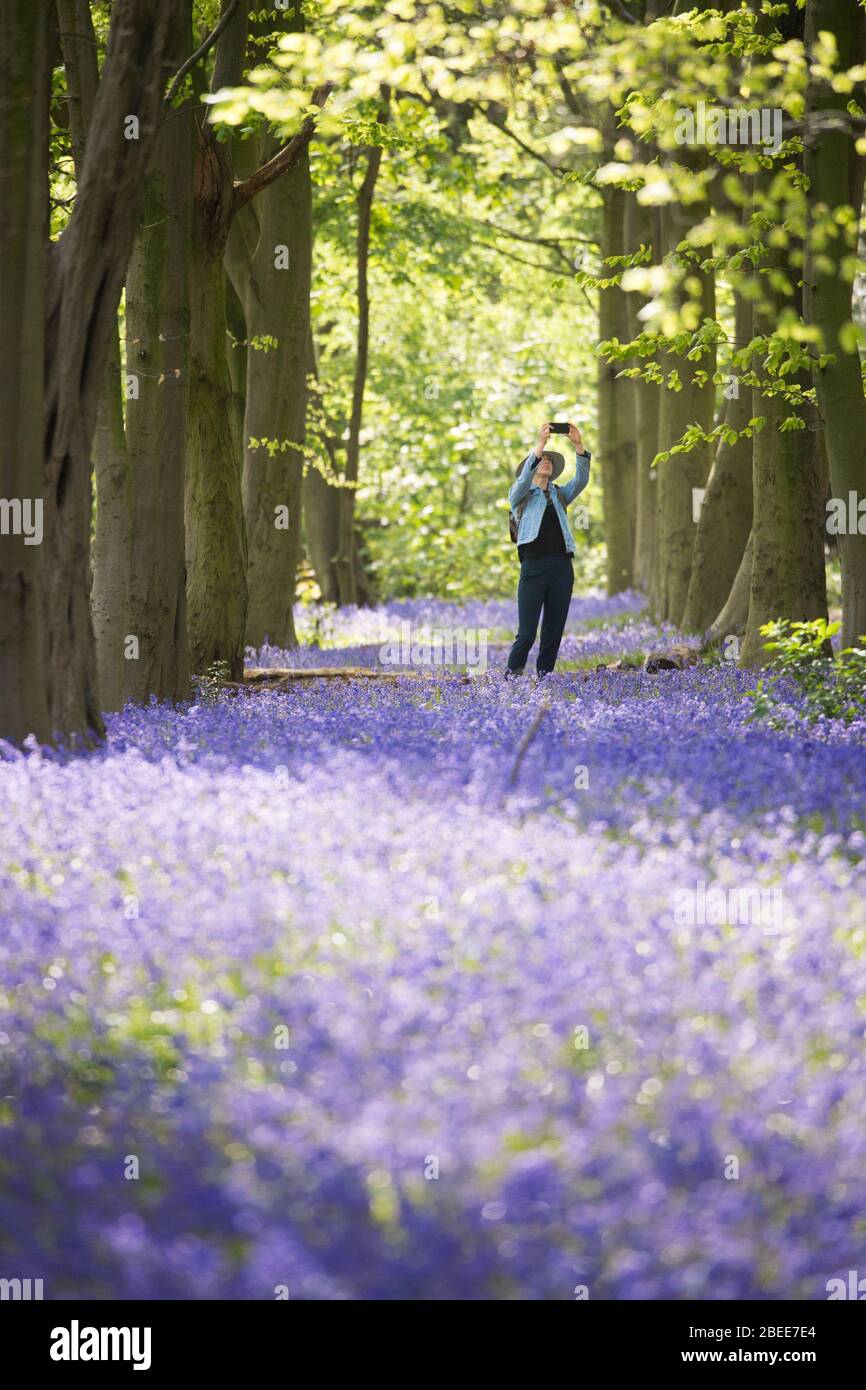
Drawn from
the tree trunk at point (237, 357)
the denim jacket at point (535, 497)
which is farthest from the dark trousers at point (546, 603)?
the tree trunk at point (237, 357)

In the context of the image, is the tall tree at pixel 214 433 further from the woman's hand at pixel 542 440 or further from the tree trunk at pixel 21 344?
the tree trunk at pixel 21 344

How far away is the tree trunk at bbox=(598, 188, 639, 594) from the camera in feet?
90.3

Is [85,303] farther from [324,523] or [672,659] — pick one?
[324,523]

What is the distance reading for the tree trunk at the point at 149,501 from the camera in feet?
38.4

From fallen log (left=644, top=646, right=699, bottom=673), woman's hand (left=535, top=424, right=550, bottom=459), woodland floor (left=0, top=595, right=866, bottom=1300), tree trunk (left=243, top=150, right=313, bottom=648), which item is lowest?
woodland floor (left=0, top=595, right=866, bottom=1300)

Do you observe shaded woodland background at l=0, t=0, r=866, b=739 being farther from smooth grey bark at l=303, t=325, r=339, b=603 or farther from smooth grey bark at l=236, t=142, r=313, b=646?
smooth grey bark at l=303, t=325, r=339, b=603

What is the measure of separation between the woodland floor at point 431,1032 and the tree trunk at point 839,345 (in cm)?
474

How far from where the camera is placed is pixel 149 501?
11773 millimetres

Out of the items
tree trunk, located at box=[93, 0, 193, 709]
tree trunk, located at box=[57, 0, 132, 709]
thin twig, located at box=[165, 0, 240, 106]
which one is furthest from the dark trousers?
thin twig, located at box=[165, 0, 240, 106]

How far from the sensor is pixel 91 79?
10.9 metres

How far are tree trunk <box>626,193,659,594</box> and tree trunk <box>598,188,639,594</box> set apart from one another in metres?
1.74

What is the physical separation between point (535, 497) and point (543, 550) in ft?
1.47

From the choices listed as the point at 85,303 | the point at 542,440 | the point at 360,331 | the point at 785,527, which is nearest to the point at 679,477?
the point at 360,331
